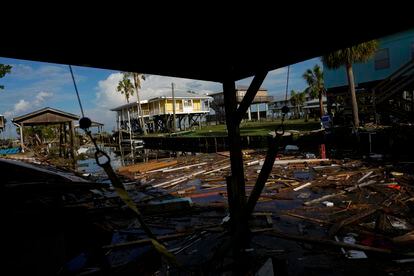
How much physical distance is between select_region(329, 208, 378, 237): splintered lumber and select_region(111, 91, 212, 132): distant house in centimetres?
5119

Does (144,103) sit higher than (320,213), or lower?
higher

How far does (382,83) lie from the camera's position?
21422 millimetres

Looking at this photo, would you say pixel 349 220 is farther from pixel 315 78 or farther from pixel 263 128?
pixel 315 78

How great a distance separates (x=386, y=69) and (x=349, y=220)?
1071 inches

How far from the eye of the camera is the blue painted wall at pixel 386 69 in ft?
90.4

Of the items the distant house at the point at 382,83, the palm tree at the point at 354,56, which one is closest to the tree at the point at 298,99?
the distant house at the point at 382,83

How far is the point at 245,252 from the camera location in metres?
6.40

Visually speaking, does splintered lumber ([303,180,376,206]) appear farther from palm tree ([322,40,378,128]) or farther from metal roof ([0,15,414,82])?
palm tree ([322,40,378,128])

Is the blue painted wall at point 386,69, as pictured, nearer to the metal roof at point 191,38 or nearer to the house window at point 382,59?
the house window at point 382,59

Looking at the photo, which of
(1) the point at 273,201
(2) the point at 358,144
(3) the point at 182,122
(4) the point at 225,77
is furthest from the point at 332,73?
(3) the point at 182,122

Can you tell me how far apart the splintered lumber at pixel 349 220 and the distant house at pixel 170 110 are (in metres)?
51.2

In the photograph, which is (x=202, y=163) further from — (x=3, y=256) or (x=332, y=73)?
(x=332, y=73)

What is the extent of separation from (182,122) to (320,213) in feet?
197

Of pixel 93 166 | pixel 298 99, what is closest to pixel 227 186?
pixel 93 166
